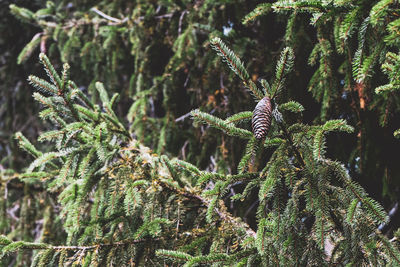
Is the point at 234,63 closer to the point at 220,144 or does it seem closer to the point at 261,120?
the point at 261,120

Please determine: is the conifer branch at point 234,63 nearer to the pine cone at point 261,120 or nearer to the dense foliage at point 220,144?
the dense foliage at point 220,144

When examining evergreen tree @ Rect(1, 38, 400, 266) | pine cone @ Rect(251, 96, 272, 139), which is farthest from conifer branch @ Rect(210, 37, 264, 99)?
pine cone @ Rect(251, 96, 272, 139)

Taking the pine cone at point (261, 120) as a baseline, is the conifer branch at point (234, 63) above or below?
above

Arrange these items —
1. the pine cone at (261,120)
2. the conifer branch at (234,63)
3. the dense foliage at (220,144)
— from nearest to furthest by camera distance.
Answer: the pine cone at (261,120) → the conifer branch at (234,63) → the dense foliage at (220,144)

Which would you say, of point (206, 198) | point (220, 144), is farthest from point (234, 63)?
point (220, 144)

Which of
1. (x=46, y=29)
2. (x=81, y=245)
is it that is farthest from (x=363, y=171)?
(x=46, y=29)

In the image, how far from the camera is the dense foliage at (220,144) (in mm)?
1354

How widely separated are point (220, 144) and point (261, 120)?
163 centimetres

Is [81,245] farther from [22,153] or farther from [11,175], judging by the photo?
[22,153]

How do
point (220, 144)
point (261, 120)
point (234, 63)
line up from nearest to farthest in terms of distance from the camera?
point (261, 120) < point (234, 63) < point (220, 144)

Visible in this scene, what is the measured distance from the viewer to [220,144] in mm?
2740

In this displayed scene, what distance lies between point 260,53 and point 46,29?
2098 mm

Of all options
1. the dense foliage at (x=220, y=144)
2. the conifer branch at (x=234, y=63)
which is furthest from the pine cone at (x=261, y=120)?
the conifer branch at (x=234, y=63)

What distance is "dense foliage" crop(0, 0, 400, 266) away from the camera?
1354mm
